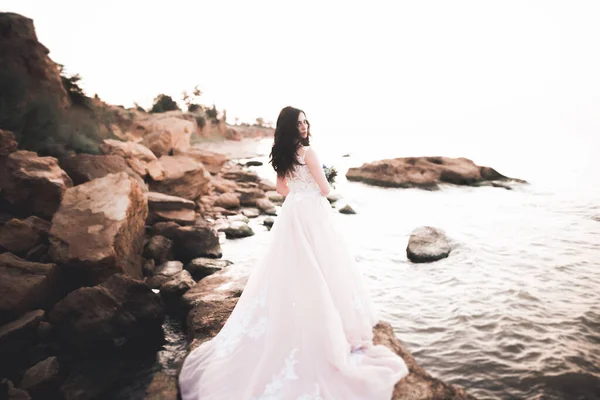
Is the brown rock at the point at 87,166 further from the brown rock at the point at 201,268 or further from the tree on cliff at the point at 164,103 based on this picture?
the tree on cliff at the point at 164,103

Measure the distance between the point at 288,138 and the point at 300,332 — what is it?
2.00m

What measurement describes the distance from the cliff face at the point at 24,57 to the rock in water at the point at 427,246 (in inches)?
448

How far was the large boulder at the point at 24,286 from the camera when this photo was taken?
4680 millimetres

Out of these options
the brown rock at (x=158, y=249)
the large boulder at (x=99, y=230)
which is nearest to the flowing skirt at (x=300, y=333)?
the large boulder at (x=99, y=230)

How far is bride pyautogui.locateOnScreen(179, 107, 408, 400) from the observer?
120 inches

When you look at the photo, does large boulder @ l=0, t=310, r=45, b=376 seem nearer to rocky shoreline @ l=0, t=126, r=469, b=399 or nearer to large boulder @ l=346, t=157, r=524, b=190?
rocky shoreline @ l=0, t=126, r=469, b=399

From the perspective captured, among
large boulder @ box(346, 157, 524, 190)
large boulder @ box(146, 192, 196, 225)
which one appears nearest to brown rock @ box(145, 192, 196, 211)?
large boulder @ box(146, 192, 196, 225)

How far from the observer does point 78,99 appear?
16.6m

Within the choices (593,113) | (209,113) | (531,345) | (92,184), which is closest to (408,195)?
(531,345)

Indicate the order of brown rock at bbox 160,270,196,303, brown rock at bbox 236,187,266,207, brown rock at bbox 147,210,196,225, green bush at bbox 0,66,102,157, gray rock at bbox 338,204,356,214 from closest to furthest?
1. brown rock at bbox 160,270,196,303
2. green bush at bbox 0,66,102,157
3. brown rock at bbox 147,210,196,225
4. gray rock at bbox 338,204,356,214
5. brown rock at bbox 236,187,266,207

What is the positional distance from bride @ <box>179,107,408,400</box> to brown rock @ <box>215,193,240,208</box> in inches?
431

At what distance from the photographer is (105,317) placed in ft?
15.5

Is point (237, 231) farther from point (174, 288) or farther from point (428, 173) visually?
point (428, 173)

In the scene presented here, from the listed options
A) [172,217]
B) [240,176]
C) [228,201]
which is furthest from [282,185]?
[240,176]
